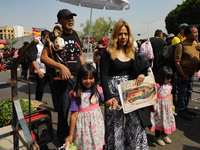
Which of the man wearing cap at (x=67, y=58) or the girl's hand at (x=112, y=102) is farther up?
the man wearing cap at (x=67, y=58)

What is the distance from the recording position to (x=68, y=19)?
2.34 metres

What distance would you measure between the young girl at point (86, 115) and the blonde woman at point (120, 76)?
18cm

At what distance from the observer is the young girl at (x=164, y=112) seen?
8.87 feet

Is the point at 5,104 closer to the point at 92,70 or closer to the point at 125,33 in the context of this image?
the point at 92,70

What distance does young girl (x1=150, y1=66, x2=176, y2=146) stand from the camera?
2.70m

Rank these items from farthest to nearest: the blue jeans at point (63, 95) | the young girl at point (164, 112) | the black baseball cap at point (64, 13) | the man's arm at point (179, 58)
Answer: the man's arm at point (179, 58) → the young girl at point (164, 112) → the blue jeans at point (63, 95) → the black baseball cap at point (64, 13)

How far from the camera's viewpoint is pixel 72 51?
239cm

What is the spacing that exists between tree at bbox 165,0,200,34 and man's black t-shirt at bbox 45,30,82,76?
32201mm

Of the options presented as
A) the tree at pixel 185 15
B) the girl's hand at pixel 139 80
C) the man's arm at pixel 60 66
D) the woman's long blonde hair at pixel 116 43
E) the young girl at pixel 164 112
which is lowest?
the young girl at pixel 164 112

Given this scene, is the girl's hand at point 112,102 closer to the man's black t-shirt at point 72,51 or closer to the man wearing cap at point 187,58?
the man's black t-shirt at point 72,51

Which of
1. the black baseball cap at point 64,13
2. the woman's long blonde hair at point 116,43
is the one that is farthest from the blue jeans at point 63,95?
the black baseball cap at point 64,13

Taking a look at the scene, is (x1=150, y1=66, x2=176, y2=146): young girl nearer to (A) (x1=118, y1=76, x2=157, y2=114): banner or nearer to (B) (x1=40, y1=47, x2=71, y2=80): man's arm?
(A) (x1=118, y1=76, x2=157, y2=114): banner

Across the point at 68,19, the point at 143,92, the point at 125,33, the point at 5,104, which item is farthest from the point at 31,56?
the point at 143,92

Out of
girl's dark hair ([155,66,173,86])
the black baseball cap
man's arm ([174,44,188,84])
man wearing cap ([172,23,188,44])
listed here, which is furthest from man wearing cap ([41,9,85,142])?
man wearing cap ([172,23,188,44])
